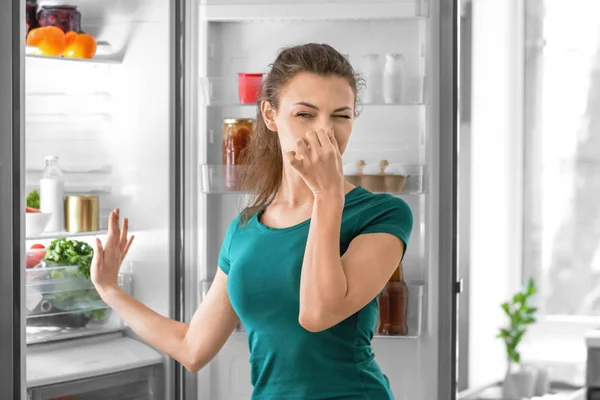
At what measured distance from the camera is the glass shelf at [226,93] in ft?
6.99

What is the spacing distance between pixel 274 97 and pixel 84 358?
1.26m

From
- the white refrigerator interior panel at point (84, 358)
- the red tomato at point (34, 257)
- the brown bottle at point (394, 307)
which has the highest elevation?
the red tomato at point (34, 257)

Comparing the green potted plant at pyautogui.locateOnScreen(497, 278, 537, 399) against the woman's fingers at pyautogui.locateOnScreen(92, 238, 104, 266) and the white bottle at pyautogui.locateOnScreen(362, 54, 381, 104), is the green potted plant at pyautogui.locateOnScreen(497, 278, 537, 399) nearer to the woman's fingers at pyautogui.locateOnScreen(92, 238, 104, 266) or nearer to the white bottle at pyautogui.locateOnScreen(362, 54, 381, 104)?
the white bottle at pyautogui.locateOnScreen(362, 54, 381, 104)

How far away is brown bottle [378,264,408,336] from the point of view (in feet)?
7.01

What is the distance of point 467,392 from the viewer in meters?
2.69

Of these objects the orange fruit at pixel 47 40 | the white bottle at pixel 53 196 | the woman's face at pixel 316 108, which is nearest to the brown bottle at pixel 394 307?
the white bottle at pixel 53 196

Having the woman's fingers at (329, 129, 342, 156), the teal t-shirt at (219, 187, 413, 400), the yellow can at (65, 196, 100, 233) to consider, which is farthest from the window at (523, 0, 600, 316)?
the woman's fingers at (329, 129, 342, 156)

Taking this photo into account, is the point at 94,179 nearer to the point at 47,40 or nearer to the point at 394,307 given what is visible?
the point at 47,40

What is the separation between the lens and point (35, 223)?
2098 millimetres

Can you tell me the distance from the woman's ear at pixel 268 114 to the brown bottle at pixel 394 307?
97cm

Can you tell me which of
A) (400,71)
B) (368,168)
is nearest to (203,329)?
(368,168)

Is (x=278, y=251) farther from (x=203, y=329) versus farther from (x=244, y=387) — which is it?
(x=244, y=387)

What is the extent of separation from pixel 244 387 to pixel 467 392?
87cm

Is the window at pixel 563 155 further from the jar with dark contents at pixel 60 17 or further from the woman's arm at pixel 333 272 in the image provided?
the woman's arm at pixel 333 272
